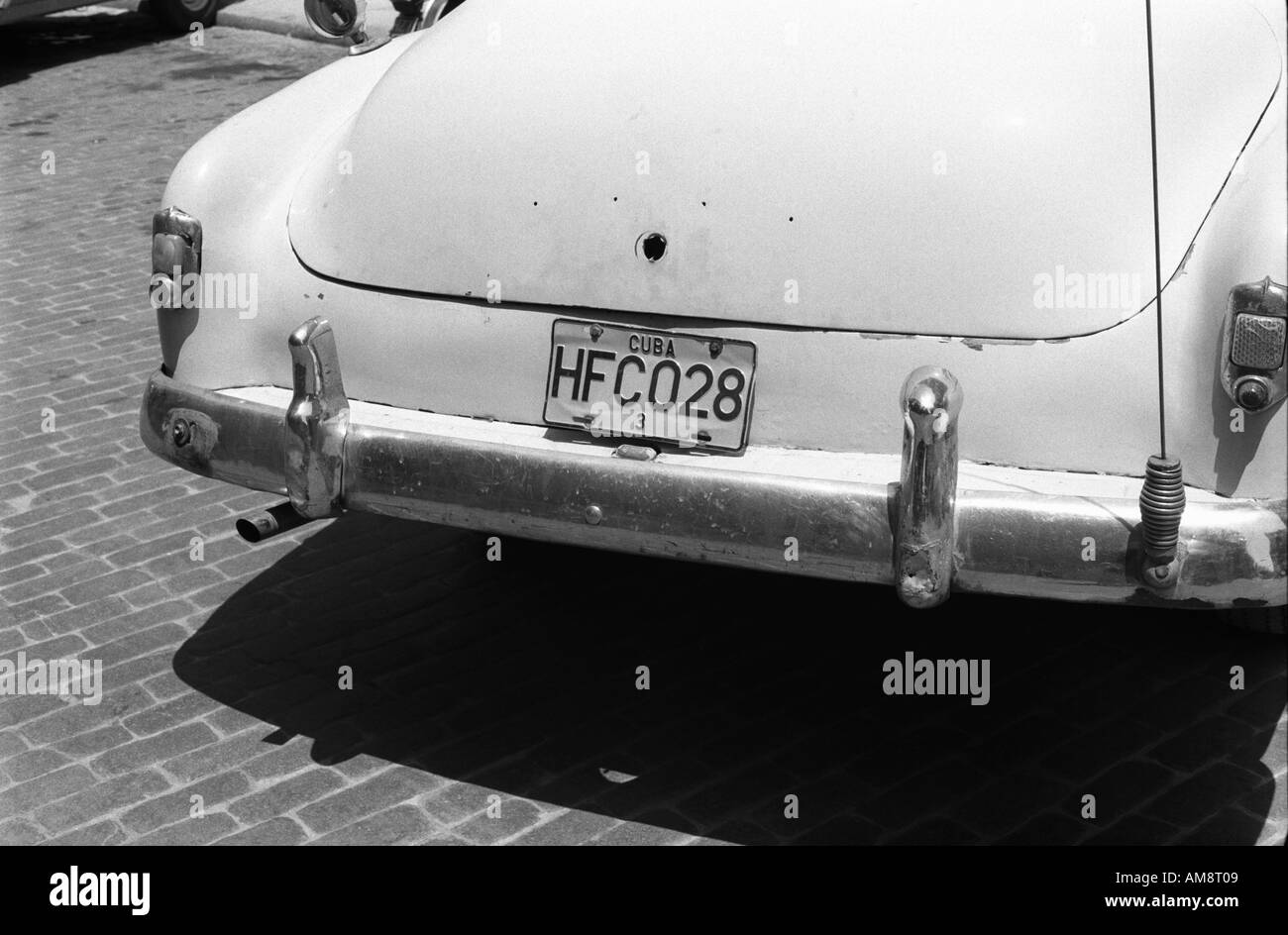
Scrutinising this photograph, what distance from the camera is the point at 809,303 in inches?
131

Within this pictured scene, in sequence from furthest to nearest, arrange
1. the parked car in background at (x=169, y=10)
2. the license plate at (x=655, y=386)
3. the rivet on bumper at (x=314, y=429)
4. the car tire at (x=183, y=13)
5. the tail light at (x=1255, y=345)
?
the car tire at (x=183, y=13), the parked car in background at (x=169, y=10), the rivet on bumper at (x=314, y=429), the license plate at (x=655, y=386), the tail light at (x=1255, y=345)

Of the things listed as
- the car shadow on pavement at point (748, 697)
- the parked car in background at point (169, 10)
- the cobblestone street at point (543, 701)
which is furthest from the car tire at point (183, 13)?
the car shadow on pavement at point (748, 697)

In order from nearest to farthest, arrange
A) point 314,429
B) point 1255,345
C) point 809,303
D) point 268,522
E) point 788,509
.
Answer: point 1255,345, point 788,509, point 809,303, point 314,429, point 268,522

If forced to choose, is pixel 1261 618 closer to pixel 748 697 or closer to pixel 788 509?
pixel 748 697

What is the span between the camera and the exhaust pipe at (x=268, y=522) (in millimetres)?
3662

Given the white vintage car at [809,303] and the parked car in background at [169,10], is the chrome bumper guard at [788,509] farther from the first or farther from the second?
the parked car in background at [169,10]

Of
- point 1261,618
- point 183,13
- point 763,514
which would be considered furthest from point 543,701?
point 183,13

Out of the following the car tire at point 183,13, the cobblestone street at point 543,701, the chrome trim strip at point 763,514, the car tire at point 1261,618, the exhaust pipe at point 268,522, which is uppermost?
the car tire at point 183,13

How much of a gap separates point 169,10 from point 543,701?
11183mm

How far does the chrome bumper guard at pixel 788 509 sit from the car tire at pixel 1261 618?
1.13 metres

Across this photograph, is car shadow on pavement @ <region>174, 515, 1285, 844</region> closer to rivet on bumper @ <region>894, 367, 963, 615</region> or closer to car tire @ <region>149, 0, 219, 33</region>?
rivet on bumper @ <region>894, 367, 963, 615</region>

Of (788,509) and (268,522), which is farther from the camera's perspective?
(268,522)

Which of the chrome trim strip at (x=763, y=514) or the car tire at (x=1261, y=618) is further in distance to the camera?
the car tire at (x=1261, y=618)

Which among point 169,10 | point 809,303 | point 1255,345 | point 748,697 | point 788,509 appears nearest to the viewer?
point 1255,345
